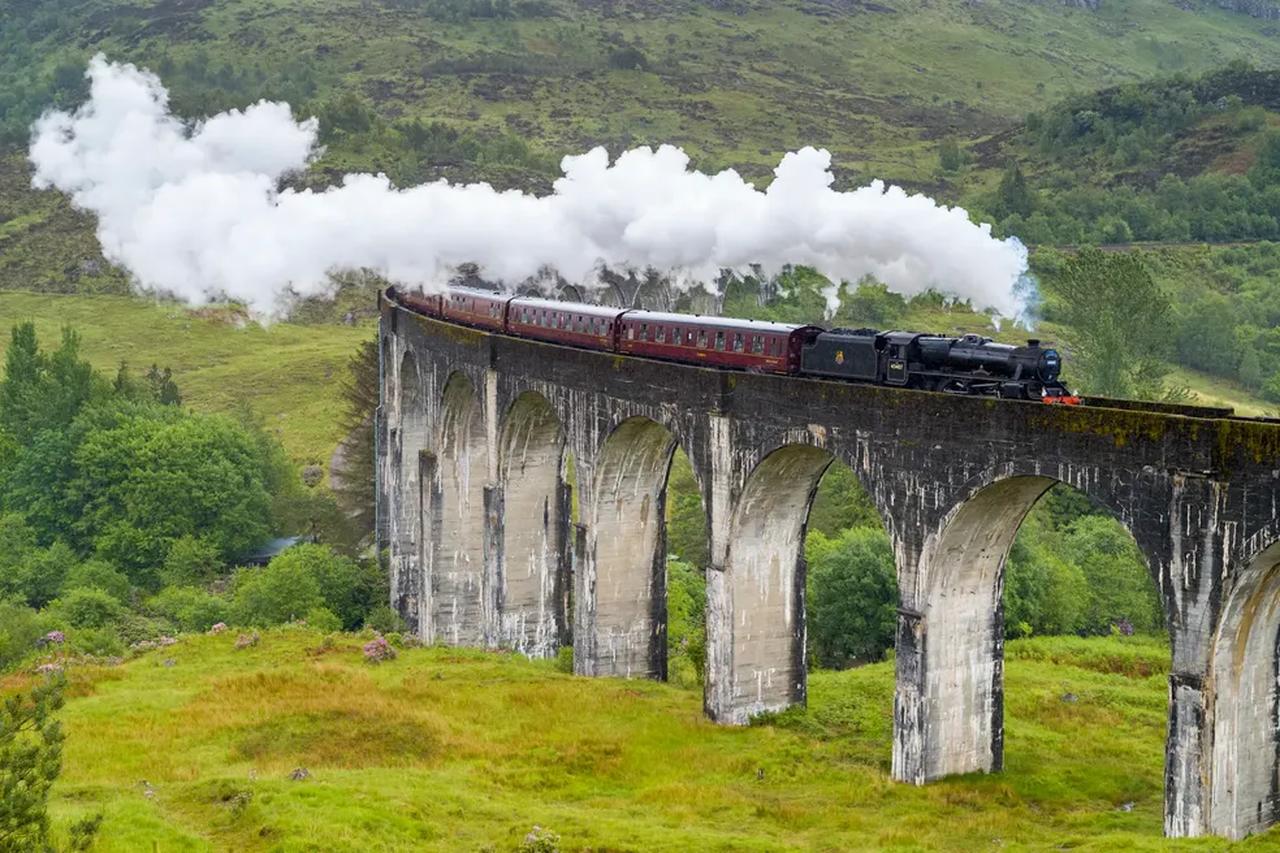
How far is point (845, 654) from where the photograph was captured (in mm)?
54781

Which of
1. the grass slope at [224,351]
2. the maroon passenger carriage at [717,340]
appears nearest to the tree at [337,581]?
the maroon passenger carriage at [717,340]

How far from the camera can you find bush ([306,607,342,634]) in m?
60.8

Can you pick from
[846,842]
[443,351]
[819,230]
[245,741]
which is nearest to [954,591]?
[846,842]

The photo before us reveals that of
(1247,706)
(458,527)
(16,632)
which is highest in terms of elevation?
(1247,706)

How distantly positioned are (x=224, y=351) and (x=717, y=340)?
84151 millimetres

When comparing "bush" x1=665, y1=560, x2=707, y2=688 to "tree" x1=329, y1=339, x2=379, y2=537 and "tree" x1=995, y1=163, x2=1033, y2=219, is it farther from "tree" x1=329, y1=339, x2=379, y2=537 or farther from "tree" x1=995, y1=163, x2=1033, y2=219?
"tree" x1=995, y1=163, x2=1033, y2=219

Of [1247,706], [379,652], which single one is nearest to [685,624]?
[379,652]

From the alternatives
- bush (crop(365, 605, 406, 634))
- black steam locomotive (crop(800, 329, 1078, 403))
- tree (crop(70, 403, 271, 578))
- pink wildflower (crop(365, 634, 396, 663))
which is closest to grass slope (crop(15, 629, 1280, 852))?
pink wildflower (crop(365, 634, 396, 663))

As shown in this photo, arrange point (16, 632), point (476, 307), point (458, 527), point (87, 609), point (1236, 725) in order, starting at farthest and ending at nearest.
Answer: point (87, 609) < point (458, 527) < point (476, 307) < point (16, 632) < point (1236, 725)

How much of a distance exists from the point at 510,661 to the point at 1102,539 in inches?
1137

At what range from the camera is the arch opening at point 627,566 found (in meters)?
46.0

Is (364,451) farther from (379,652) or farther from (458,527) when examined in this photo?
(379,652)

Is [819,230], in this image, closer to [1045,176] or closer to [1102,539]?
[1102,539]

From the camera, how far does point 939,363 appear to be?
1355 inches
